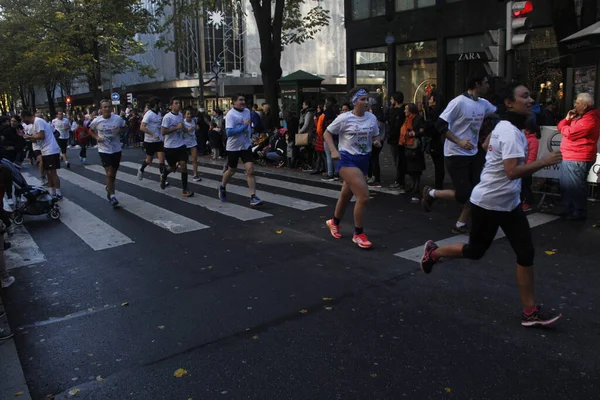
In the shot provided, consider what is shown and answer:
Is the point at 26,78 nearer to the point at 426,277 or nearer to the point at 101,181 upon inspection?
the point at 101,181

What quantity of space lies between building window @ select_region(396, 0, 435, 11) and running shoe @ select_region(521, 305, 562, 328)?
16.3 metres

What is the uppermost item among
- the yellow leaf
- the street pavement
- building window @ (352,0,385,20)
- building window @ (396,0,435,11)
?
building window @ (352,0,385,20)

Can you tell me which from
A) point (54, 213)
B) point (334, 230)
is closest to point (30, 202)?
point (54, 213)

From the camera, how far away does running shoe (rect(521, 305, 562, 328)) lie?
4035mm

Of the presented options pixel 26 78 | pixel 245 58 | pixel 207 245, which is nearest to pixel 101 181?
pixel 207 245

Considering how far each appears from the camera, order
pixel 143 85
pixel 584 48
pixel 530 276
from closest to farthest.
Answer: pixel 530 276 < pixel 584 48 < pixel 143 85

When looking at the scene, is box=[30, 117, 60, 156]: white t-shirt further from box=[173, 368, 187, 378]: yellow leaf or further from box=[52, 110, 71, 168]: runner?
box=[52, 110, 71, 168]: runner

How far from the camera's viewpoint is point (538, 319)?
159 inches

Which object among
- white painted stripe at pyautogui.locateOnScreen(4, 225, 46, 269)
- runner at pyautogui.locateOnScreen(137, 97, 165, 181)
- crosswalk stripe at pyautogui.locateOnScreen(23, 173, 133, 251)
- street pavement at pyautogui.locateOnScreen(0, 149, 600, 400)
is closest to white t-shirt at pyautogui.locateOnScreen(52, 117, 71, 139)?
runner at pyautogui.locateOnScreen(137, 97, 165, 181)

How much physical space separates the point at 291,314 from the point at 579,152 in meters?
5.63

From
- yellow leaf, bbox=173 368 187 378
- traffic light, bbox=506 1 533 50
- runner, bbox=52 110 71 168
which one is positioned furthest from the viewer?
runner, bbox=52 110 71 168

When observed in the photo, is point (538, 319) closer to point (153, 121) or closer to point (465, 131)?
point (465, 131)

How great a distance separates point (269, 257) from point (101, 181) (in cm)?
899

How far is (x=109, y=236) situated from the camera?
24.8 ft
